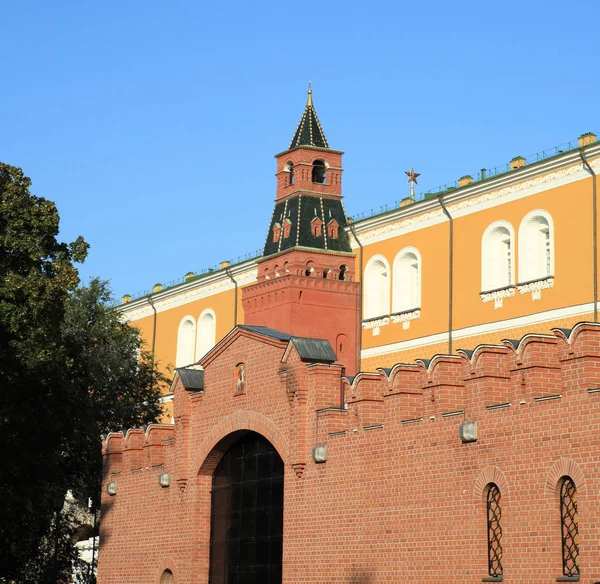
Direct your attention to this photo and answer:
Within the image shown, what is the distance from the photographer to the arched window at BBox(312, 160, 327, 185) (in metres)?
42.7

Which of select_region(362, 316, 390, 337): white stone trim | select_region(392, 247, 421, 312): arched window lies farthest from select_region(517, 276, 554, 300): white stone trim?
select_region(362, 316, 390, 337): white stone trim

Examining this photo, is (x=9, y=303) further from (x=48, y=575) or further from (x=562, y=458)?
(x=562, y=458)

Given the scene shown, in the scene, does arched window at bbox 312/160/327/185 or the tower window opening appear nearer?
the tower window opening

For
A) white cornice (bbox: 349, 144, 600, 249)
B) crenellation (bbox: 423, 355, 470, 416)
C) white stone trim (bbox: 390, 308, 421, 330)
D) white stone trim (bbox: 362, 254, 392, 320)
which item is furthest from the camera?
white stone trim (bbox: 362, 254, 392, 320)

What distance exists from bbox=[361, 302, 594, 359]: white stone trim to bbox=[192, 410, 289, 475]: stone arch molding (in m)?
12.2

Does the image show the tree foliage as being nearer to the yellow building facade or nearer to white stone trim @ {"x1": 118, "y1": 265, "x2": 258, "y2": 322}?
the yellow building facade

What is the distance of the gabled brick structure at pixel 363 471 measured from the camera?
1773 cm

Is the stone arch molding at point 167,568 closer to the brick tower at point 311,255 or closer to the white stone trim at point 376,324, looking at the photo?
the brick tower at point 311,255

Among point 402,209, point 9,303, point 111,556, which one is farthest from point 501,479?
point 402,209

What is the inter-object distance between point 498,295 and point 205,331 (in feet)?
58.3

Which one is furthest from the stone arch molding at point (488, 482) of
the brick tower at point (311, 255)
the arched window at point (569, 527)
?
the brick tower at point (311, 255)

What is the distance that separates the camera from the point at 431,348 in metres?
39.4

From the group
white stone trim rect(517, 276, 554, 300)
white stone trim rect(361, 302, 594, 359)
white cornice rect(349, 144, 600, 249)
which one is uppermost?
white cornice rect(349, 144, 600, 249)

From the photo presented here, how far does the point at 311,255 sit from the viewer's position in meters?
42.1
